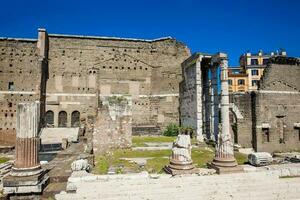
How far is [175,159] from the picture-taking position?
879 centimetres

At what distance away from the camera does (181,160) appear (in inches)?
342

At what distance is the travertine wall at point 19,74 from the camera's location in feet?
85.5

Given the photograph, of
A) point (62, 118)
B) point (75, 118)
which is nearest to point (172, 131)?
point (75, 118)

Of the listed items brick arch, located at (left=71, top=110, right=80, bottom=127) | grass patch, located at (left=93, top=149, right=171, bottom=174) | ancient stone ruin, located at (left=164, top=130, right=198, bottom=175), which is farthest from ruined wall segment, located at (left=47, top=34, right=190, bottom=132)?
ancient stone ruin, located at (left=164, top=130, right=198, bottom=175)

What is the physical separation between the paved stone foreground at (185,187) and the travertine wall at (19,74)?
69.1 ft

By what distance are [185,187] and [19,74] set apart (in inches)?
976

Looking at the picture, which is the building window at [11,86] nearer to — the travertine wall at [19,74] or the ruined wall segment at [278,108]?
the travertine wall at [19,74]

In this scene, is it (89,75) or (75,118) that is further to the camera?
(89,75)

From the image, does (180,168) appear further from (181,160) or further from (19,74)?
(19,74)

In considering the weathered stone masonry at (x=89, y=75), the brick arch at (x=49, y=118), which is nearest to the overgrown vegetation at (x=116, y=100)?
the weathered stone masonry at (x=89, y=75)

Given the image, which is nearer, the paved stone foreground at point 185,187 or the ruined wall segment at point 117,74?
the paved stone foreground at point 185,187

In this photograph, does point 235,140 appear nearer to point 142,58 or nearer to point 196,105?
point 196,105

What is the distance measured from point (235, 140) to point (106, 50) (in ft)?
58.3

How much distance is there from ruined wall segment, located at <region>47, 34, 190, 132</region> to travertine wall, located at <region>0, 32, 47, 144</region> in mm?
1635
